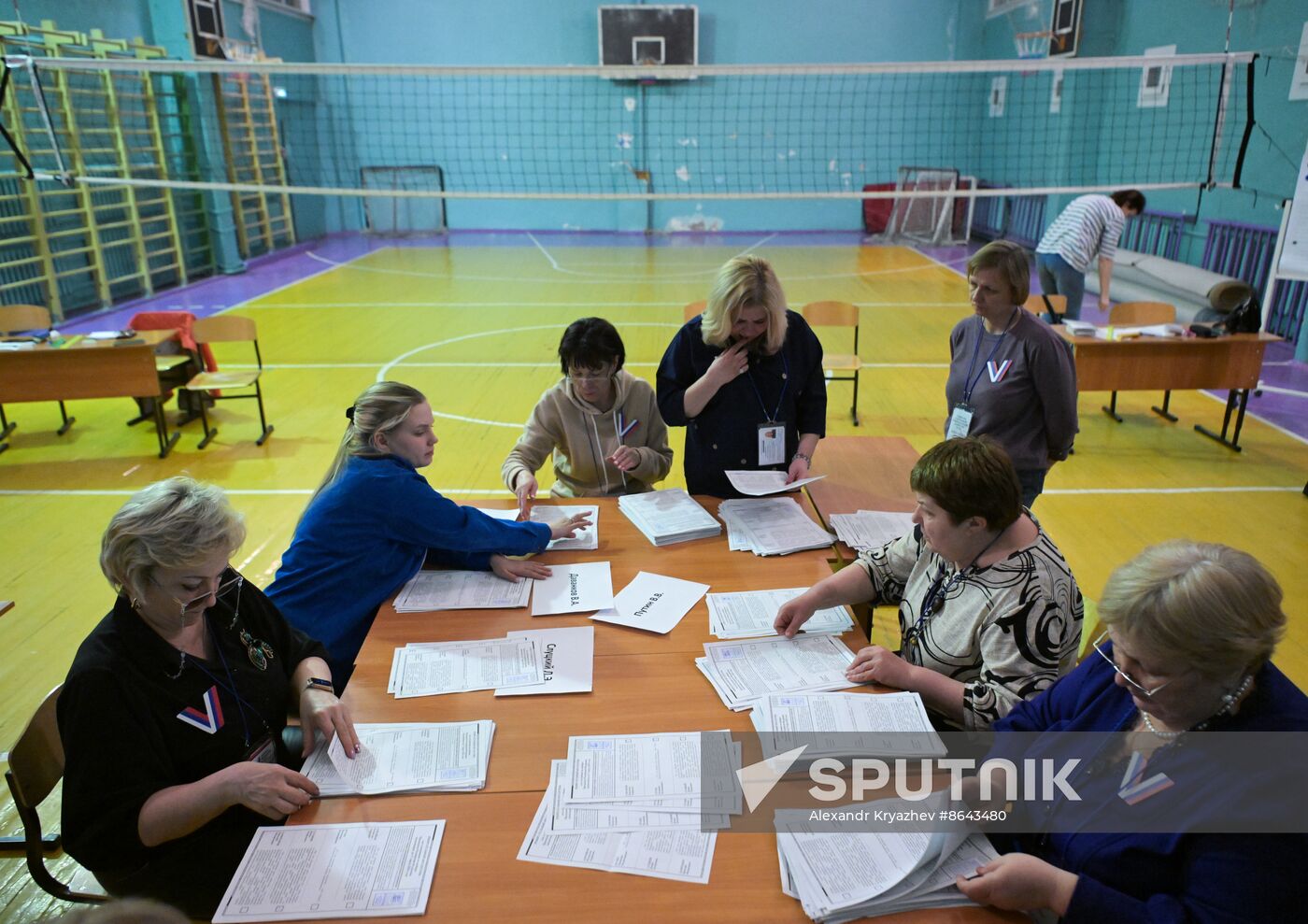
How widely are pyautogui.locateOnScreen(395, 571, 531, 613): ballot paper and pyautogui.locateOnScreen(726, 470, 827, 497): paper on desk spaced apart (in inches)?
38.0

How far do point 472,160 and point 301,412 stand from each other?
11025 mm

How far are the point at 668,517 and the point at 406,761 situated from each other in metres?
1.50

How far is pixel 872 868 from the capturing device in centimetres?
163

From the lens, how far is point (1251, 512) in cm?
544

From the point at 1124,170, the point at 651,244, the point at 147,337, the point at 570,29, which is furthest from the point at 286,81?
the point at 1124,170

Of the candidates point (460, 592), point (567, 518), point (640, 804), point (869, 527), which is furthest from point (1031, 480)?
point (640, 804)

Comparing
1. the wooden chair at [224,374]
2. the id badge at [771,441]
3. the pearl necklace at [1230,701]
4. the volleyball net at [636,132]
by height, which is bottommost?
the wooden chair at [224,374]

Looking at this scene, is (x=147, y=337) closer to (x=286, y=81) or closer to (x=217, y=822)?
(x=217, y=822)

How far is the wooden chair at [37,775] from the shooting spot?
6.88 ft

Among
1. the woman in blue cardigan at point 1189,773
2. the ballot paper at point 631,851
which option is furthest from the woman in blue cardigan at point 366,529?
the woman in blue cardigan at point 1189,773

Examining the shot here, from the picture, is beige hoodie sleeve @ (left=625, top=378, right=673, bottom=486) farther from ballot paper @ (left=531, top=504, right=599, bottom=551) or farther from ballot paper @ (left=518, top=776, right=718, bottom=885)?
ballot paper @ (left=518, top=776, right=718, bottom=885)

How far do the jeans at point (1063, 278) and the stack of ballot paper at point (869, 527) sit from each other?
568cm

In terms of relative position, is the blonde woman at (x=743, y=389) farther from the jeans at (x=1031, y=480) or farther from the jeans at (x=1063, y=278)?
the jeans at (x=1063, y=278)

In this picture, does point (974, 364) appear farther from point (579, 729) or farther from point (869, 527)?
point (579, 729)
